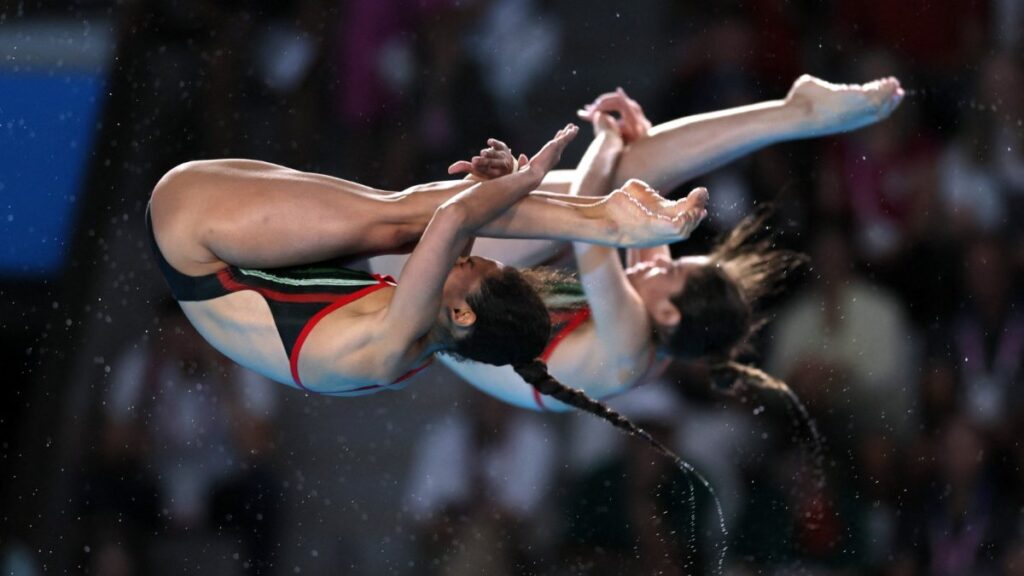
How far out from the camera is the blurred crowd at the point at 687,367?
2.77m

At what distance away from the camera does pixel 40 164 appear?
2777 millimetres

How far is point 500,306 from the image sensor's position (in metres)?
1.65

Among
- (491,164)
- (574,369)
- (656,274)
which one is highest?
(491,164)

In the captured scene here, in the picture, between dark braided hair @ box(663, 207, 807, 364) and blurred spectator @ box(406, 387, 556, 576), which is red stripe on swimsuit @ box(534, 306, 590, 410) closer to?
dark braided hair @ box(663, 207, 807, 364)

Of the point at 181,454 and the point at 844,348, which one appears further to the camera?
the point at 844,348

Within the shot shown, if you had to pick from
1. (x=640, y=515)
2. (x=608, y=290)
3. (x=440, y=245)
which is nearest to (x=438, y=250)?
(x=440, y=245)

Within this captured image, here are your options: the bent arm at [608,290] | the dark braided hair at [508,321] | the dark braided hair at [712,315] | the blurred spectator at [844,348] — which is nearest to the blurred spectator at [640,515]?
the blurred spectator at [844,348]

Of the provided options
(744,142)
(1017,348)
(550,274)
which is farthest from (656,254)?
(1017,348)

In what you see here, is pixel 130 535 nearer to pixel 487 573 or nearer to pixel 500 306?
pixel 487 573

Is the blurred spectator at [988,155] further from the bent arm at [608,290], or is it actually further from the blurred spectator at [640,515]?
the bent arm at [608,290]

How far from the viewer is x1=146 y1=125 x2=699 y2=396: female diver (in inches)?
61.5

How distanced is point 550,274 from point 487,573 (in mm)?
1171

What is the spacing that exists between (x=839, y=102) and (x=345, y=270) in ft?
3.02

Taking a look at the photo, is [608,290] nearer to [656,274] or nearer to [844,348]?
[656,274]
